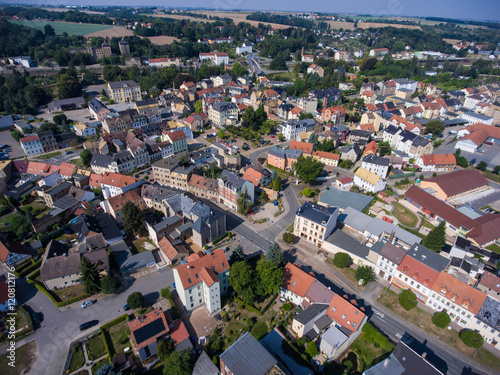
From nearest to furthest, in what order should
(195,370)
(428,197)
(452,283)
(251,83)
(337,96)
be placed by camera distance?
(195,370) < (452,283) < (428,197) < (337,96) < (251,83)

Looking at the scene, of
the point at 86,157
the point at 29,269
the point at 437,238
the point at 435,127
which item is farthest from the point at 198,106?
the point at 437,238

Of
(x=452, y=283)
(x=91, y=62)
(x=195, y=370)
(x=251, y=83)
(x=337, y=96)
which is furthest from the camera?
(x=91, y=62)

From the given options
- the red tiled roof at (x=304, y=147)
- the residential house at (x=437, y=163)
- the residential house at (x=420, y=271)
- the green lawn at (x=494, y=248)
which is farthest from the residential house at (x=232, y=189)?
the residential house at (x=437, y=163)

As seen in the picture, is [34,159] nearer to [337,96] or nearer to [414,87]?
[337,96]

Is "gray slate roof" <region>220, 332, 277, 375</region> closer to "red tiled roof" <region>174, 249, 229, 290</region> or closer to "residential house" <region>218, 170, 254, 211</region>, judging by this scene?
"red tiled roof" <region>174, 249, 229, 290</region>

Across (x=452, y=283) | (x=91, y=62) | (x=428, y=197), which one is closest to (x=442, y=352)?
(x=452, y=283)

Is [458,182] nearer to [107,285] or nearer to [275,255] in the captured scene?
[275,255]
